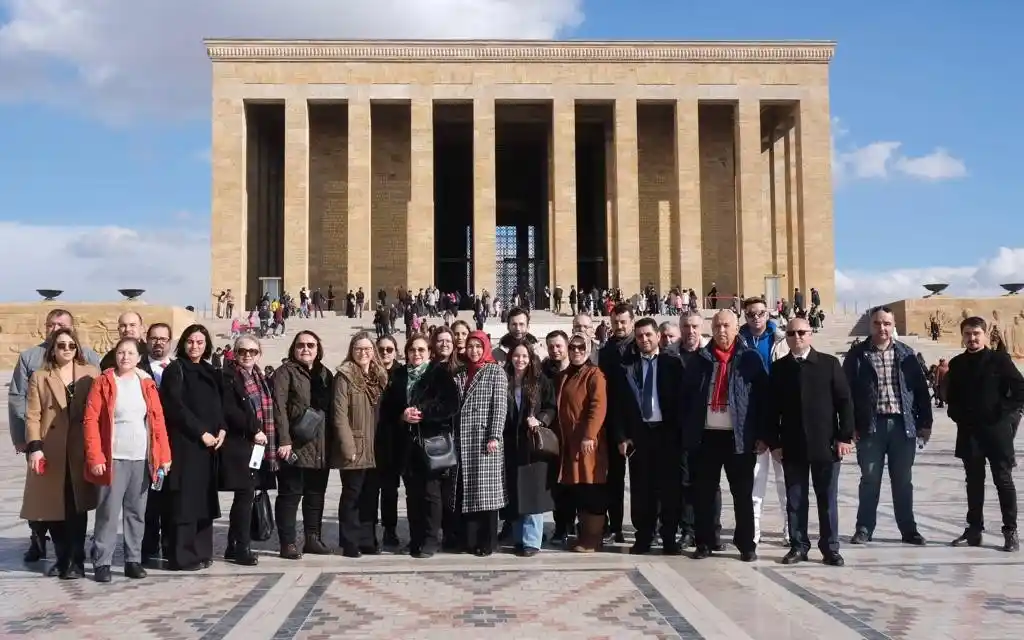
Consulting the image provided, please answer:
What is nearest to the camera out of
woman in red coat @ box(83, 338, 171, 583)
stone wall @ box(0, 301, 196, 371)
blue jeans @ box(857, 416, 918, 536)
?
woman in red coat @ box(83, 338, 171, 583)

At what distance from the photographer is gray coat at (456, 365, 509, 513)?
22.0ft

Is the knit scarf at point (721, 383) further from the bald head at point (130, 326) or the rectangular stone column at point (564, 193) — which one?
the rectangular stone column at point (564, 193)

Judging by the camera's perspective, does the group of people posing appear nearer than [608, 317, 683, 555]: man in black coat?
Yes

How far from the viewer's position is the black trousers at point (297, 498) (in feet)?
21.6

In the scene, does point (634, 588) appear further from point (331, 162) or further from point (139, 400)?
point (331, 162)

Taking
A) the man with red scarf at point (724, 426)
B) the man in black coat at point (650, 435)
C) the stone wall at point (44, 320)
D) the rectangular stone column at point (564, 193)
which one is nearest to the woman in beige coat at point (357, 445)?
the man in black coat at point (650, 435)

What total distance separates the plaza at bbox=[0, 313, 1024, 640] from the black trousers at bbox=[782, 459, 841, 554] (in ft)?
0.58

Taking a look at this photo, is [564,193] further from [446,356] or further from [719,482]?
[719,482]

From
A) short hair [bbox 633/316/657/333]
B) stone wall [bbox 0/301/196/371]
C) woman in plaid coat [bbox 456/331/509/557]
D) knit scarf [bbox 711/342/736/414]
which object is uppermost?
stone wall [bbox 0/301/196/371]

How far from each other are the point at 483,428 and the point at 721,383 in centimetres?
176

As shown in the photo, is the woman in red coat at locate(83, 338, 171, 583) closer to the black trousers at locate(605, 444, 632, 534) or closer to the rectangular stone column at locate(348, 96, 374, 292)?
the black trousers at locate(605, 444, 632, 534)

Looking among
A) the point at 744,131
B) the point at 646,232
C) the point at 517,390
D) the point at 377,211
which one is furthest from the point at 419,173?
the point at 517,390

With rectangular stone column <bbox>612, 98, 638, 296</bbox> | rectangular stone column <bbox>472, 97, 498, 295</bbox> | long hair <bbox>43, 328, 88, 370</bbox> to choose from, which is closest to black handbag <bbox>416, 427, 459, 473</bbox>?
long hair <bbox>43, 328, 88, 370</bbox>

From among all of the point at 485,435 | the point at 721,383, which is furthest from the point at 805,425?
the point at 485,435
